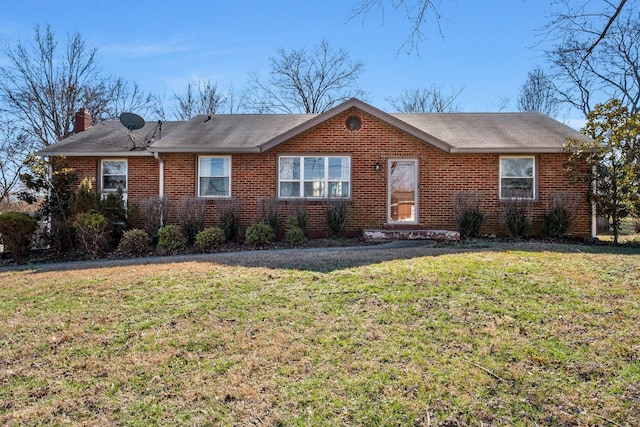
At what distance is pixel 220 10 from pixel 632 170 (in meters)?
10.8

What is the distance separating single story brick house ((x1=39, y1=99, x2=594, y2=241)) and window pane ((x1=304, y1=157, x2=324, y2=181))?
31mm

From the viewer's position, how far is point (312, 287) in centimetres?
567

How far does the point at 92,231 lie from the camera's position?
9.41 meters

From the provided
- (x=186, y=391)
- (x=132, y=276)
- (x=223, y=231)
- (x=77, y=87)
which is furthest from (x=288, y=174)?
(x=77, y=87)

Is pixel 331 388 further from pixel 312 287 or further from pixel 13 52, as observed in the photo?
pixel 13 52

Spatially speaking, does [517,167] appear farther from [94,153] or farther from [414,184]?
[94,153]

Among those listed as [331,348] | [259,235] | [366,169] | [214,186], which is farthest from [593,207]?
[214,186]

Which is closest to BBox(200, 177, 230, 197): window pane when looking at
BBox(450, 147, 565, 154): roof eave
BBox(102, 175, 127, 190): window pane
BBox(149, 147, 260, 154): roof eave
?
BBox(149, 147, 260, 154): roof eave

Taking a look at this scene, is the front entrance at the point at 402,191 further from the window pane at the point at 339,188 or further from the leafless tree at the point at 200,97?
the leafless tree at the point at 200,97

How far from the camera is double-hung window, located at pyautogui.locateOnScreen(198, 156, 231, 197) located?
1198 centimetres

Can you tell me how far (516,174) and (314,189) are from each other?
243 inches

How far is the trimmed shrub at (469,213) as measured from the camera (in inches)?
426

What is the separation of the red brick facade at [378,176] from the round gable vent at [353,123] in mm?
98

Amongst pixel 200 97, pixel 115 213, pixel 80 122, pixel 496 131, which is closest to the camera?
pixel 115 213
